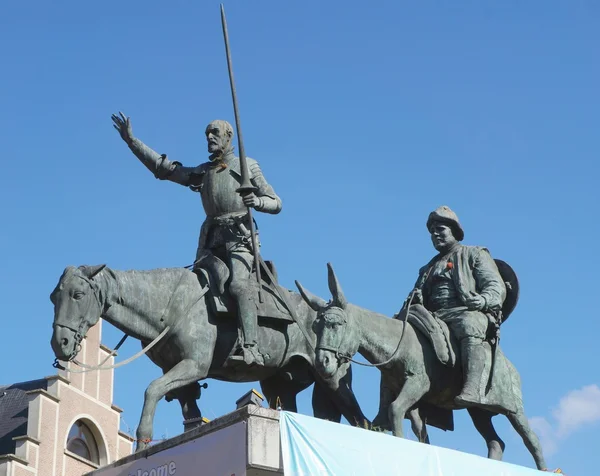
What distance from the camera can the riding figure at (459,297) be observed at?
17.9 m

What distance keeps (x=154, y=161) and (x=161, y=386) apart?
11.5ft

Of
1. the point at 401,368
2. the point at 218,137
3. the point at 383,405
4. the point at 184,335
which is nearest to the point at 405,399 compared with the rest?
the point at 401,368

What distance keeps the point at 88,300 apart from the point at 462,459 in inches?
188

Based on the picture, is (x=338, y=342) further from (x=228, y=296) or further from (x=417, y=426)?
(x=417, y=426)

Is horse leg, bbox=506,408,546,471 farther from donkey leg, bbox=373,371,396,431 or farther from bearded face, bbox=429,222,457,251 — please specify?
bearded face, bbox=429,222,457,251

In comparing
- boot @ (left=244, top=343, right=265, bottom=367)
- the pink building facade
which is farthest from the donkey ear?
the pink building facade

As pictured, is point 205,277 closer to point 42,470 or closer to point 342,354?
point 342,354

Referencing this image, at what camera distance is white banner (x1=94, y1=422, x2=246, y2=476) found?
15.3m

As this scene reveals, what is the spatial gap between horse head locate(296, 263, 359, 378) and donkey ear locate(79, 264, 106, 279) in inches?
106

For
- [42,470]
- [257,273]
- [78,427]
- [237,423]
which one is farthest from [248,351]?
[78,427]

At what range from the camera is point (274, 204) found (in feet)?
61.3

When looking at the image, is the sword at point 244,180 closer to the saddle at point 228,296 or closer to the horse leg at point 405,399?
the saddle at point 228,296

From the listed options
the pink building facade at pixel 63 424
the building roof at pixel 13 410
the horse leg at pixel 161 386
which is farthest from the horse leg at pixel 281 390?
the building roof at pixel 13 410

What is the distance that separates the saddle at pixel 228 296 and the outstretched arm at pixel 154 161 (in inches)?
53.2
